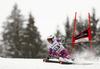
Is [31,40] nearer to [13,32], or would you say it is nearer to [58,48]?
[13,32]

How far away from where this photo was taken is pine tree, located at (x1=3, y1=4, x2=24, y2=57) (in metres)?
26.6

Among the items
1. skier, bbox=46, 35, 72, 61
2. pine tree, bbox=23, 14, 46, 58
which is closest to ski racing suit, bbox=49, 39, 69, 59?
skier, bbox=46, 35, 72, 61

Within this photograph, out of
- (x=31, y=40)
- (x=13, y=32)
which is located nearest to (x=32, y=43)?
(x=31, y=40)

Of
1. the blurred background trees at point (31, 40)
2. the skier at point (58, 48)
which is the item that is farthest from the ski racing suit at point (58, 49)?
the blurred background trees at point (31, 40)

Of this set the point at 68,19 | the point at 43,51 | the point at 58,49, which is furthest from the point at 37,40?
the point at 58,49

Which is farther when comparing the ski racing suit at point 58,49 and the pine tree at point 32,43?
the pine tree at point 32,43

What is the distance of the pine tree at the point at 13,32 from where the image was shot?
2656cm

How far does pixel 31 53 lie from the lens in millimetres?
25312

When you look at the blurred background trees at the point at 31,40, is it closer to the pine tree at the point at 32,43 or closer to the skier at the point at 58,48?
the pine tree at the point at 32,43

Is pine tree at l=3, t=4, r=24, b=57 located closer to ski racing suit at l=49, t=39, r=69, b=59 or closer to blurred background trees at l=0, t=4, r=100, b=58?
blurred background trees at l=0, t=4, r=100, b=58

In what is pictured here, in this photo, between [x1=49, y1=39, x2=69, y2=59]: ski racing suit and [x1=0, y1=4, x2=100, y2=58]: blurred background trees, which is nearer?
[x1=49, y1=39, x2=69, y2=59]: ski racing suit

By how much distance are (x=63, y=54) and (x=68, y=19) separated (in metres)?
20.8

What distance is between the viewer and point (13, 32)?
3016 centimetres

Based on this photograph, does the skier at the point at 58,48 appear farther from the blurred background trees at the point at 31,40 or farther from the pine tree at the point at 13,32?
the pine tree at the point at 13,32
